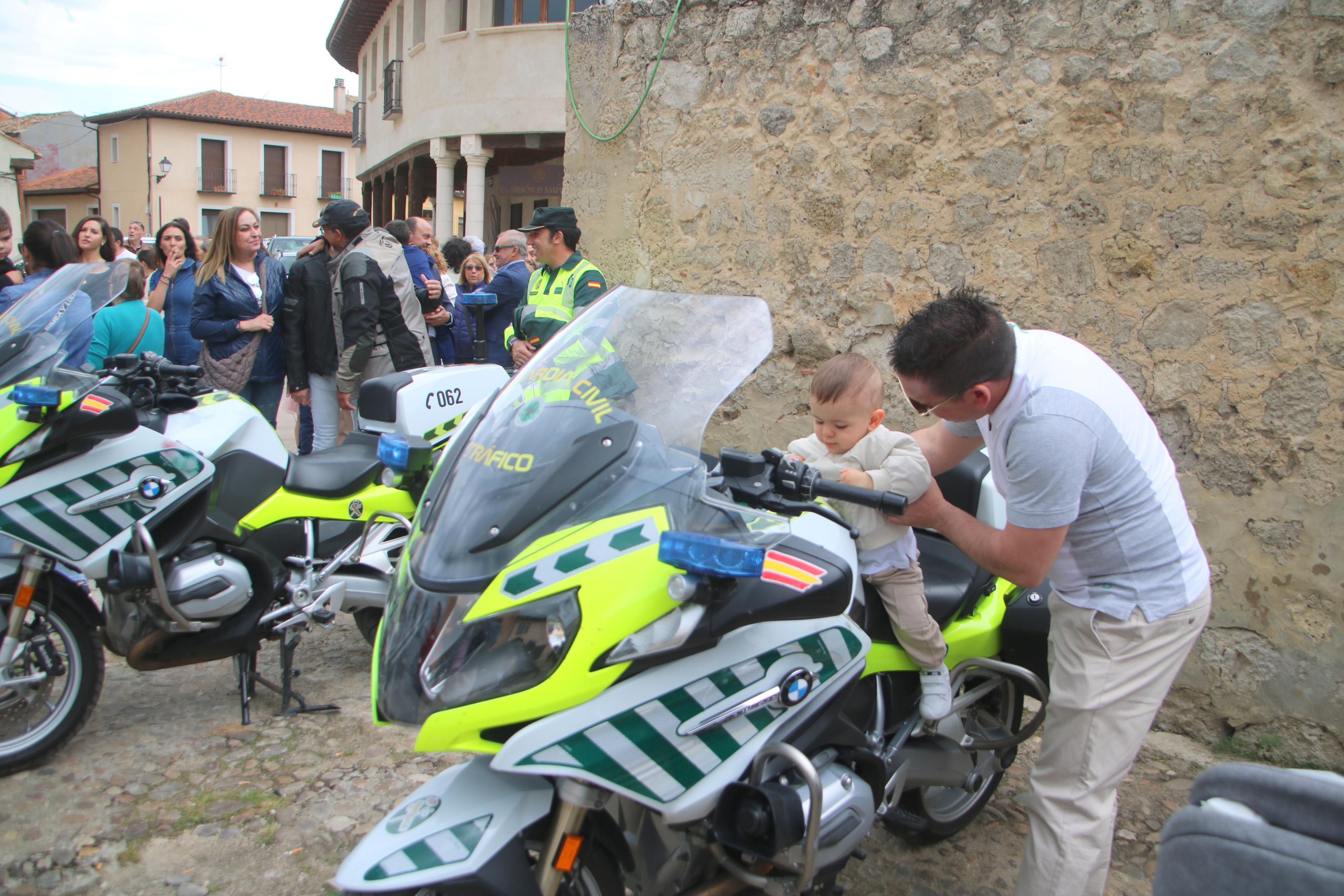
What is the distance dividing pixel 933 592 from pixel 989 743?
1.60 feet

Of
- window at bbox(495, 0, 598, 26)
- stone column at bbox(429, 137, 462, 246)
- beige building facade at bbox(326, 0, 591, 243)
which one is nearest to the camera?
beige building facade at bbox(326, 0, 591, 243)

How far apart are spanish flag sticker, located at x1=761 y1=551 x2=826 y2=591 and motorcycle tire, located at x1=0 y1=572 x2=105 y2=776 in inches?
94.8

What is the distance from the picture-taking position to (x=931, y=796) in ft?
8.19

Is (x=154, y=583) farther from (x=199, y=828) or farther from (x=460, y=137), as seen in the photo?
(x=460, y=137)

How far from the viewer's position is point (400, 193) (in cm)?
2847

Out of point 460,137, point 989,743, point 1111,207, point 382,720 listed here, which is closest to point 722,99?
point 1111,207

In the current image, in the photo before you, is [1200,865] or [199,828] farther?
[199,828]

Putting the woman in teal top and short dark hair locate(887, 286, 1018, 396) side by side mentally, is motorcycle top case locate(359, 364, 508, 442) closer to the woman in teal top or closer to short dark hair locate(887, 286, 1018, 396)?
the woman in teal top

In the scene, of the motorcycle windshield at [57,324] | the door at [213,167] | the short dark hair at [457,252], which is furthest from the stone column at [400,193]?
the motorcycle windshield at [57,324]

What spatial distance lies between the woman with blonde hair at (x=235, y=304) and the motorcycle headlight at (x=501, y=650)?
12.8 feet

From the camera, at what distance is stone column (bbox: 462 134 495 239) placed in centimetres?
1903

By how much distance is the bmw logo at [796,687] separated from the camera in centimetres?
160

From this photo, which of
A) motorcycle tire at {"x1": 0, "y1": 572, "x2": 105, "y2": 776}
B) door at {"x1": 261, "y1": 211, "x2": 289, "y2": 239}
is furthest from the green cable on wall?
door at {"x1": 261, "y1": 211, "x2": 289, "y2": 239}

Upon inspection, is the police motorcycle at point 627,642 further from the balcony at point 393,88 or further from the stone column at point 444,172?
the balcony at point 393,88
